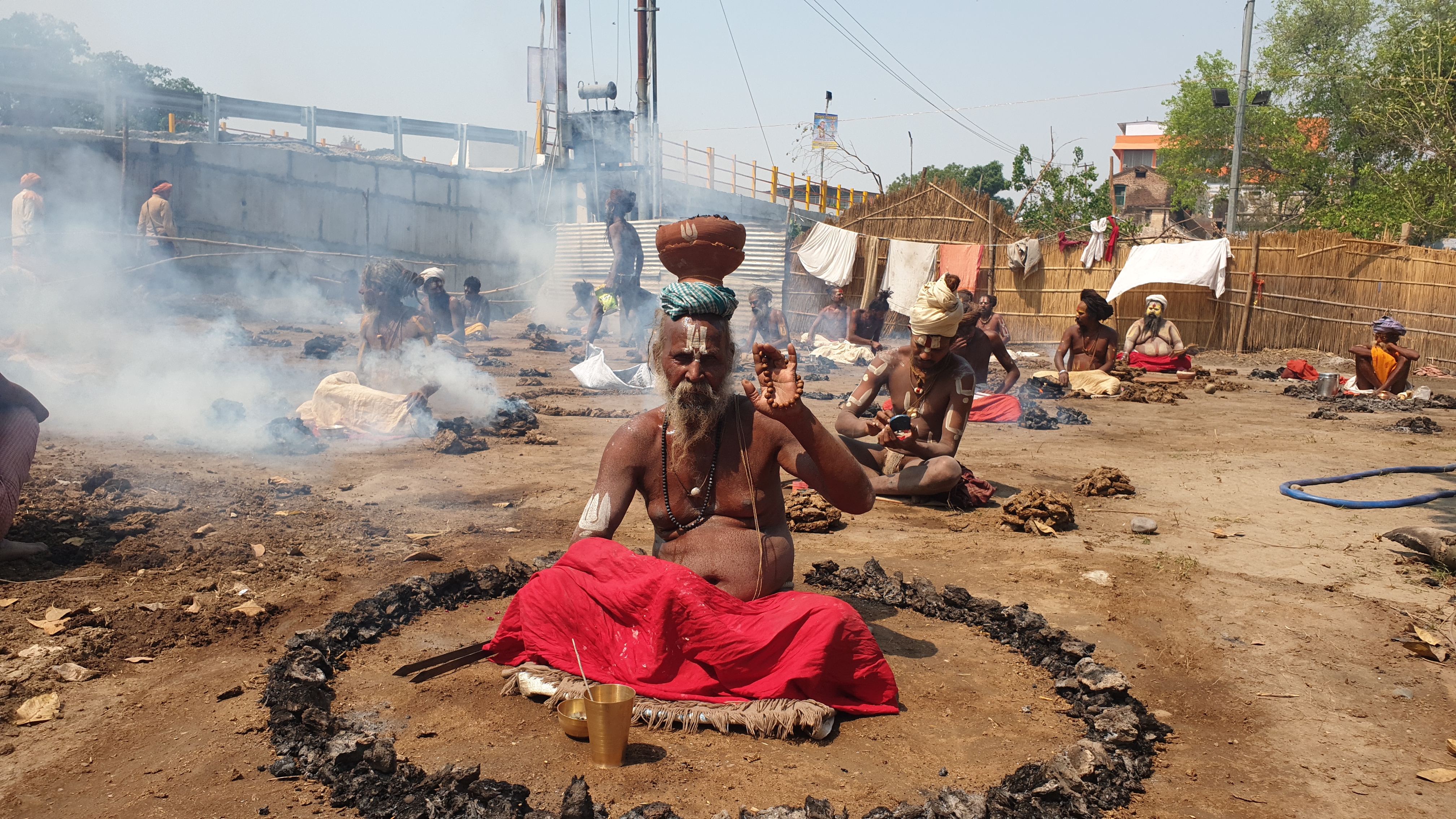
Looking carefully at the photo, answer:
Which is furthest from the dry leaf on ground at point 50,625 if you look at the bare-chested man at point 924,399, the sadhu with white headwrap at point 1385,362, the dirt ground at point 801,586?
the sadhu with white headwrap at point 1385,362

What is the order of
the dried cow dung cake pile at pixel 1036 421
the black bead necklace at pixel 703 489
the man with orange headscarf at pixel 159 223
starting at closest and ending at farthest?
the black bead necklace at pixel 703 489 < the dried cow dung cake pile at pixel 1036 421 < the man with orange headscarf at pixel 159 223

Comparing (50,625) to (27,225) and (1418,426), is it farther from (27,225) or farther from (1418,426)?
(1418,426)

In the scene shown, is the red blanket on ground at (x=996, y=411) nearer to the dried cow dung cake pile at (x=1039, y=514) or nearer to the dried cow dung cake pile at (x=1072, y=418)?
the dried cow dung cake pile at (x=1072, y=418)

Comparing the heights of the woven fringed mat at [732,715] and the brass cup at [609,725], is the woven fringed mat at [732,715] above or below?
below

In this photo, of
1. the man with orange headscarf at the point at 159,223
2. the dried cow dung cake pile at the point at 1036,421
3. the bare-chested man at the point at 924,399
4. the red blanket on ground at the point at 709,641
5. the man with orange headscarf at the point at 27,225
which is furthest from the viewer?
the man with orange headscarf at the point at 159,223

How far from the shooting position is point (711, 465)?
4055 mm

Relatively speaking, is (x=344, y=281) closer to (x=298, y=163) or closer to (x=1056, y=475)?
(x=298, y=163)

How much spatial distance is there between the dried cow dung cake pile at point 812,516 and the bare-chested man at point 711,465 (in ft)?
8.57

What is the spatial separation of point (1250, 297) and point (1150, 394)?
8.53 meters

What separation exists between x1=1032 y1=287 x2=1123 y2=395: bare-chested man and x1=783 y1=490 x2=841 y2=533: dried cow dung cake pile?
8013 mm

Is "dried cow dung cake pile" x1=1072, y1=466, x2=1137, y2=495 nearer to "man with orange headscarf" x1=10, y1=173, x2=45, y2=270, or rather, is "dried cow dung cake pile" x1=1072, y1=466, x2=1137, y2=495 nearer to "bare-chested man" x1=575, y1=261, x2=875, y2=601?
"bare-chested man" x1=575, y1=261, x2=875, y2=601

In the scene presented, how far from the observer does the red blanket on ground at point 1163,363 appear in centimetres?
1573

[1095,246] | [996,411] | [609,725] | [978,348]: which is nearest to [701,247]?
[609,725]

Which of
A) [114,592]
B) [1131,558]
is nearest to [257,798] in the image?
[114,592]
